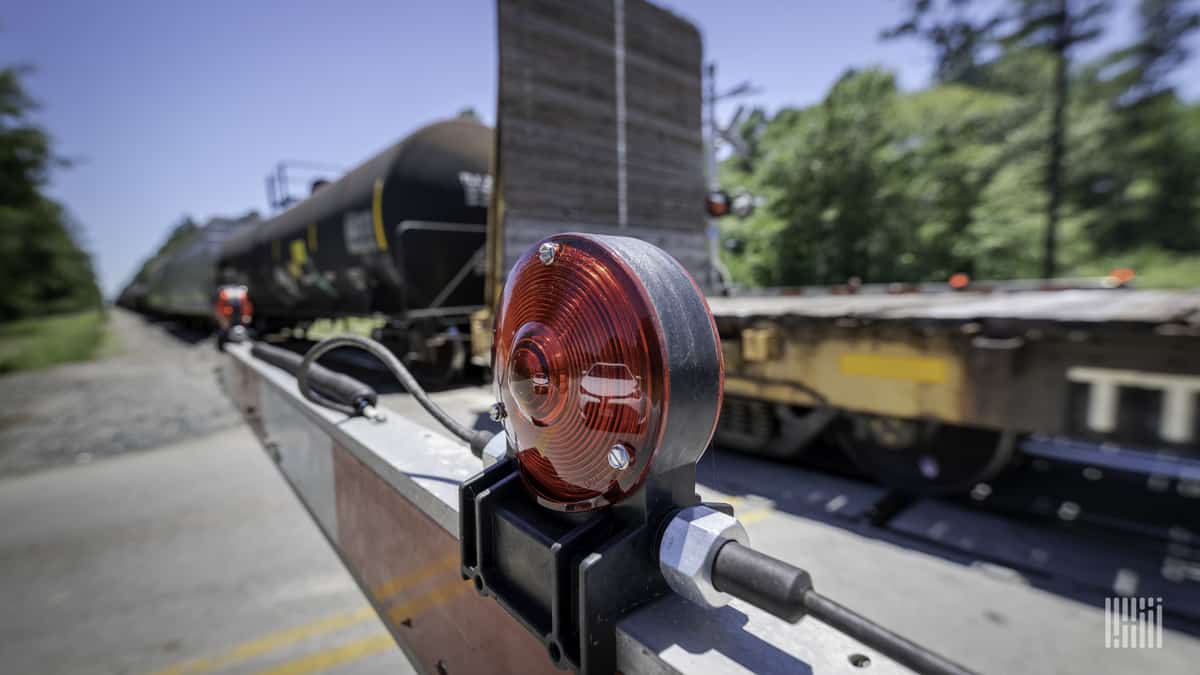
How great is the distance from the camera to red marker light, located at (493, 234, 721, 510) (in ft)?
2.56

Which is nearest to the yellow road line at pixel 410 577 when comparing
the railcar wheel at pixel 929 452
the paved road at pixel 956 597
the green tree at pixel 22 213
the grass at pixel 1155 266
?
the paved road at pixel 956 597

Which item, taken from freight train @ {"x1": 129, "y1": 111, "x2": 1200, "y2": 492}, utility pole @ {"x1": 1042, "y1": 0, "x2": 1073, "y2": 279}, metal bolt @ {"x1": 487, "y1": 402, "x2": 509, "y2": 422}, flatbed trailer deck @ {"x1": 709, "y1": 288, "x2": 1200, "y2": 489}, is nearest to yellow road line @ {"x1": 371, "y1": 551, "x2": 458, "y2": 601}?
metal bolt @ {"x1": 487, "y1": 402, "x2": 509, "y2": 422}

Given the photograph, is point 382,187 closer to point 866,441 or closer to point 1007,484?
point 866,441

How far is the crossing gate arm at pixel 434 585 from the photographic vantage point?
78 cm

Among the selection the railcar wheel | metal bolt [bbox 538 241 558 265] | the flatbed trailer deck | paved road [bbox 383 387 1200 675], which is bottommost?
paved road [bbox 383 387 1200 675]

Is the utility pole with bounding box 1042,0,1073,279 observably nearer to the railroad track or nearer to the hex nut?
the railroad track

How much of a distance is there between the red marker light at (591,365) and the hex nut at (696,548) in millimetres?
90

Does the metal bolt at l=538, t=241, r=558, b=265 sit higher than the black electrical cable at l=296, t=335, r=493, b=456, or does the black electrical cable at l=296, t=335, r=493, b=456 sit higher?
the metal bolt at l=538, t=241, r=558, b=265

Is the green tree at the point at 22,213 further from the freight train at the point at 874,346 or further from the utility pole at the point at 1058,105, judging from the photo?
the utility pole at the point at 1058,105

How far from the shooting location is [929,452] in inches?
150

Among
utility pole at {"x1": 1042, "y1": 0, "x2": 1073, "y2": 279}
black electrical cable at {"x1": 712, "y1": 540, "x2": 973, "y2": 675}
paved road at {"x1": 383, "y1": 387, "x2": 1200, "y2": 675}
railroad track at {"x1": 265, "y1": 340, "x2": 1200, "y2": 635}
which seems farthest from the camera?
utility pole at {"x1": 1042, "y1": 0, "x2": 1073, "y2": 279}

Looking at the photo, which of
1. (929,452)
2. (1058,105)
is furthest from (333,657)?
(1058,105)

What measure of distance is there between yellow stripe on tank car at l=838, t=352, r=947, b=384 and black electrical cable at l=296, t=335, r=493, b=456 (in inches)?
104

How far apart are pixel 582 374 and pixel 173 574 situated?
139 inches
